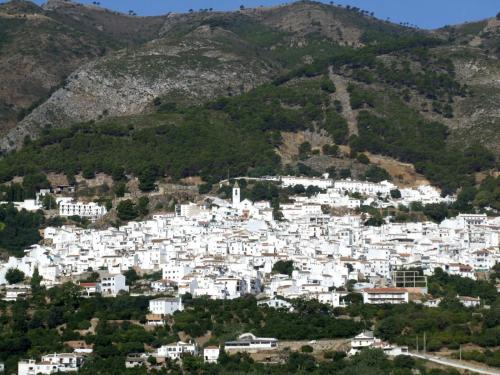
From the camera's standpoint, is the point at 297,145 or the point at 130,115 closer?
the point at 297,145

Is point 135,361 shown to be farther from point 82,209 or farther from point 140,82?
point 140,82

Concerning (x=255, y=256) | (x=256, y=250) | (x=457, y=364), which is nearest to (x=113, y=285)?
(x=255, y=256)

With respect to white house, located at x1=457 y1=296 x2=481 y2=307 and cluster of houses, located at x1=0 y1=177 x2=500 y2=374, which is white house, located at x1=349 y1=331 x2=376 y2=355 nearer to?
cluster of houses, located at x1=0 y1=177 x2=500 y2=374

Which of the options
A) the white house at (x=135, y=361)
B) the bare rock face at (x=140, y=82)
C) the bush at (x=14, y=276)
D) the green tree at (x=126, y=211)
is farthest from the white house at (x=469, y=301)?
the bare rock face at (x=140, y=82)

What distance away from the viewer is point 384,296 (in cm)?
6309

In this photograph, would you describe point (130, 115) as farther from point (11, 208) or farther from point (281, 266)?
point (281, 266)

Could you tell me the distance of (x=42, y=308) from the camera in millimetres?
61719

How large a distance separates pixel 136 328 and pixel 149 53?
57.7 meters

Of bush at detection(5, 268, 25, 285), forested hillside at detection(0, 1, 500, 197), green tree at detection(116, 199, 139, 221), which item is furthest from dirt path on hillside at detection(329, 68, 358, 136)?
bush at detection(5, 268, 25, 285)

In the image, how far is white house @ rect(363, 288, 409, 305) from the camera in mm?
62812

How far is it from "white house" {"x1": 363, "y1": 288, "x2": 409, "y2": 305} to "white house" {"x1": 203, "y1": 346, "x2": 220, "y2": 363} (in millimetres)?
8645

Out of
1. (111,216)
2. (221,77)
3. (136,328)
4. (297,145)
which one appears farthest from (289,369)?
(221,77)

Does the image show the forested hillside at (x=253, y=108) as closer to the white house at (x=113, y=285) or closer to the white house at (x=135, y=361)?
the white house at (x=113, y=285)

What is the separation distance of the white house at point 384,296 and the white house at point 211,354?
28.4 feet
